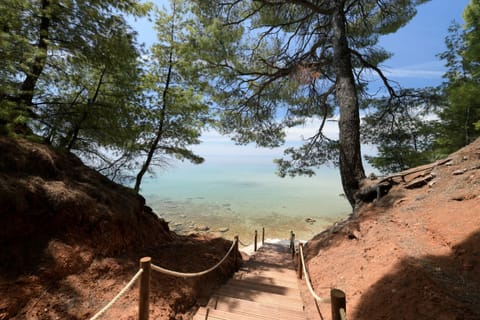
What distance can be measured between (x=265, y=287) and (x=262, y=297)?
0.50 metres

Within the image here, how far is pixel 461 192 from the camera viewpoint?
3.05 metres

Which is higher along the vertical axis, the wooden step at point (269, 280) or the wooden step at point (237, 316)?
the wooden step at point (237, 316)

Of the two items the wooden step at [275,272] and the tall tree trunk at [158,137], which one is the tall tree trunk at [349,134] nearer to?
the wooden step at [275,272]

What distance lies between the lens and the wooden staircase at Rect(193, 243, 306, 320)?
2.54m

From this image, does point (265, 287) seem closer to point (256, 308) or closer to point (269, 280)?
point (269, 280)

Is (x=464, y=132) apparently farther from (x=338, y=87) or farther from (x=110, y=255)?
(x=110, y=255)

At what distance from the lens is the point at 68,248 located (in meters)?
2.79

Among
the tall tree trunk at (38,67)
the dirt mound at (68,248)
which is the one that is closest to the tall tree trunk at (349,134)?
the dirt mound at (68,248)

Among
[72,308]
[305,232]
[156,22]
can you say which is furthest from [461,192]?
[305,232]

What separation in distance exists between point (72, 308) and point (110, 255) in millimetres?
995

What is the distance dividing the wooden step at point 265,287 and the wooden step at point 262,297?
211 millimetres

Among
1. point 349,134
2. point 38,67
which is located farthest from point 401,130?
point 38,67

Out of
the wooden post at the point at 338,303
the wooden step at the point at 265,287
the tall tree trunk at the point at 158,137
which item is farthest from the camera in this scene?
the tall tree trunk at the point at 158,137

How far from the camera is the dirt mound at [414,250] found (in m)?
1.89
